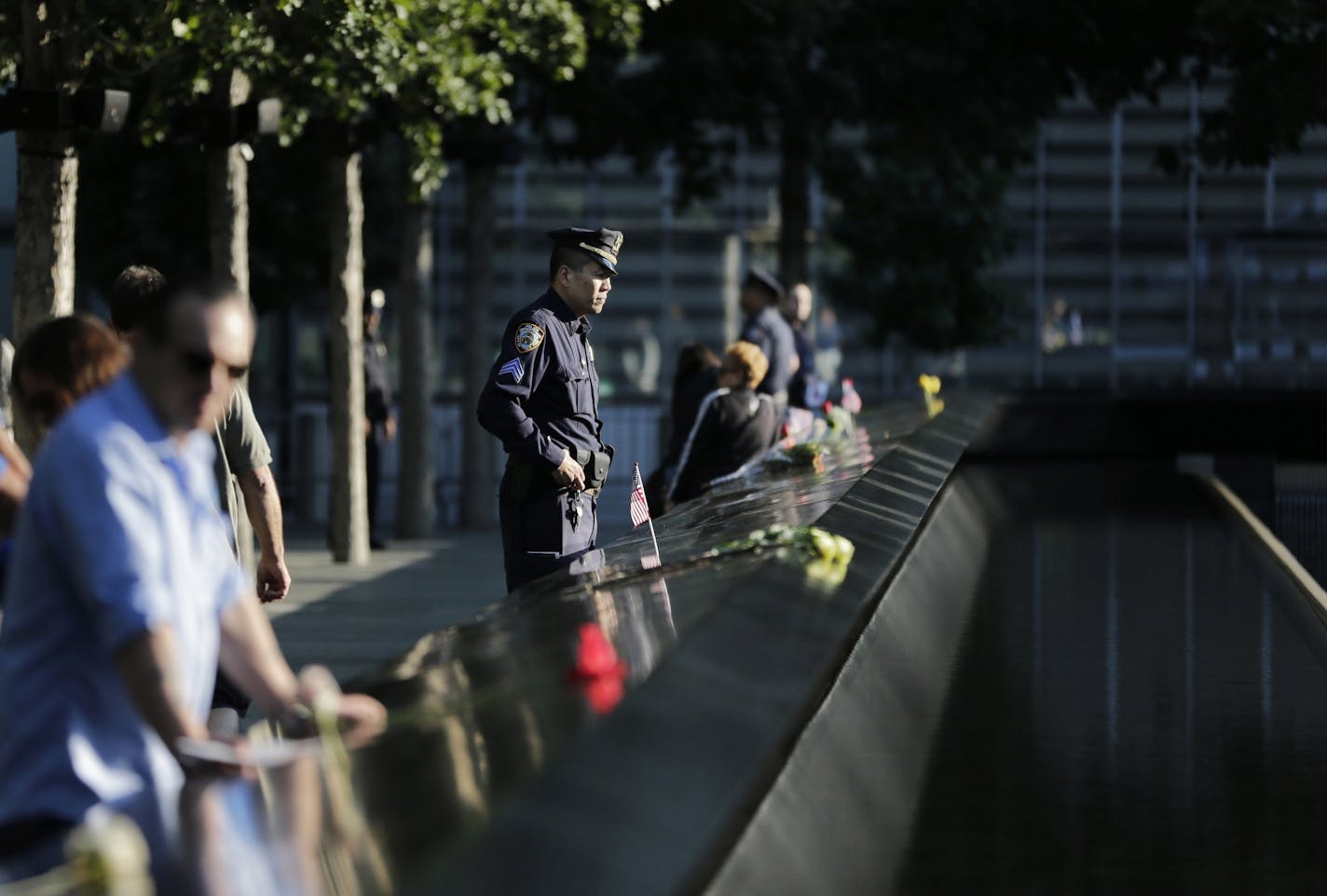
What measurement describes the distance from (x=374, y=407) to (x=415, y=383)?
3.84ft

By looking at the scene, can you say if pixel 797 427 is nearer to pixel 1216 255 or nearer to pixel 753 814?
pixel 753 814

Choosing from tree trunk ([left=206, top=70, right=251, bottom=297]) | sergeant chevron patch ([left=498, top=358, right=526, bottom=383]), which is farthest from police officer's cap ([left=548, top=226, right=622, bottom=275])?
tree trunk ([left=206, top=70, right=251, bottom=297])

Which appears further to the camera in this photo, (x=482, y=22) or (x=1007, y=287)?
(x=1007, y=287)

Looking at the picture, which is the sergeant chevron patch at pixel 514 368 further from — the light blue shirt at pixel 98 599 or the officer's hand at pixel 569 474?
the light blue shirt at pixel 98 599

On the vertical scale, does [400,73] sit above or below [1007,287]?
above

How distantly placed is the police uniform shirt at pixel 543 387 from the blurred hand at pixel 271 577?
3.96 feet

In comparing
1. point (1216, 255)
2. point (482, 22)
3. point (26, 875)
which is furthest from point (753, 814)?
point (1216, 255)

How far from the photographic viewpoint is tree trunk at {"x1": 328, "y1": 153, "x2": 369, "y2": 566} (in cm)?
1642

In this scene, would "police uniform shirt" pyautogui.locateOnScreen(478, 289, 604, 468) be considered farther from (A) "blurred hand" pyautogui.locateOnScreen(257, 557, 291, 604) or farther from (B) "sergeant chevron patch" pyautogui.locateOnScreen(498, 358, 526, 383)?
(A) "blurred hand" pyautogui.locateOnScreen(257, 557, 291, 604)

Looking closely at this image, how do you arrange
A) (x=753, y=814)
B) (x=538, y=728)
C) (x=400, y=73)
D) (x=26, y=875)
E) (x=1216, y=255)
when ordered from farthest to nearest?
(x=1216, y=255), (x=400, y=73), (x=753, y=814), (x=538, y=728), (x=26, y=875)

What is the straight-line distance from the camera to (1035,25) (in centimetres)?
1933

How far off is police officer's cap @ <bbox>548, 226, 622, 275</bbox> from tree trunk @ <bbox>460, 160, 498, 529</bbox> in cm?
1295

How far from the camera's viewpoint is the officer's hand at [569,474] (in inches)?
294

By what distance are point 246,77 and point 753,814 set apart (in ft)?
31.7
